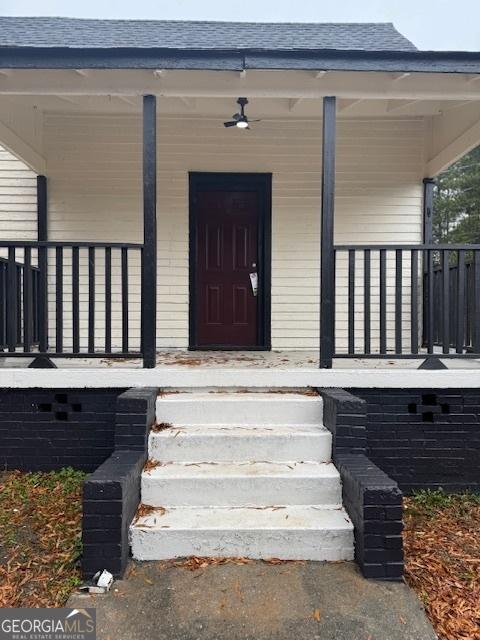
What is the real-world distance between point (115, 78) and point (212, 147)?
186 centimetres

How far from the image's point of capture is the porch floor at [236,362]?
409cm

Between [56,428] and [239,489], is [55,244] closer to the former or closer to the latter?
[56,428]

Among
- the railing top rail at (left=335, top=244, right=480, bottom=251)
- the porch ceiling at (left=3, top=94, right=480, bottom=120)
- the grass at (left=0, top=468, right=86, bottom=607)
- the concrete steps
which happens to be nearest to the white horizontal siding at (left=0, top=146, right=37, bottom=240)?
the porch ceiling at (left=3, top=94, right=480, bottom=120)

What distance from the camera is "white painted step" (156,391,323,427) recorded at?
3416mm

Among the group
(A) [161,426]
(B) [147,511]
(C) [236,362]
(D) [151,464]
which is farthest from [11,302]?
(B) [147,511]

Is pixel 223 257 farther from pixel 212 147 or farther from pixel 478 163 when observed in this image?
pixel 478 163

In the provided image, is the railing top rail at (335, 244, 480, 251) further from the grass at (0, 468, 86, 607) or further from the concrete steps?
the grass at (0, 468, 86, 607)

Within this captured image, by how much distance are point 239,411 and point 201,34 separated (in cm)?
378

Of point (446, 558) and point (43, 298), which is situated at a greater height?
point (43, 298)

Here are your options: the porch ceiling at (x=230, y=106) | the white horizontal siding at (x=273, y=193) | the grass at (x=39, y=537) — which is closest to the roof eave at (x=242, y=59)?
the porch ceiling at (x=230, y=106)

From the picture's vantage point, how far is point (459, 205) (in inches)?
890

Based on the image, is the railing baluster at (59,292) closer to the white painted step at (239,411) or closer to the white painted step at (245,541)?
the white painted step at (239,411)

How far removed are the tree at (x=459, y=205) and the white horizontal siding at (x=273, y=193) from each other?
16252 millimetres

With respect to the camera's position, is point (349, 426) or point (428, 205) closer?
point (349, 426)
